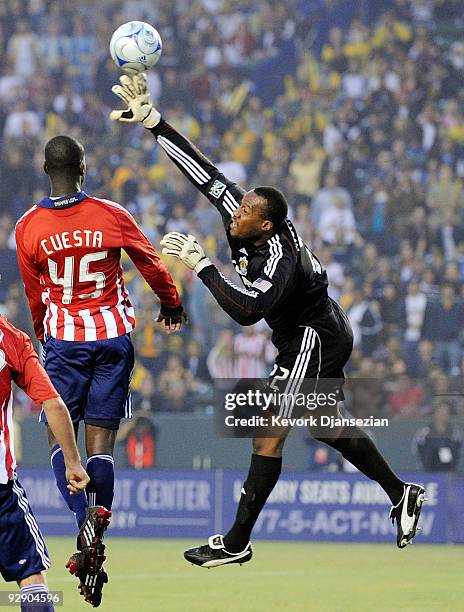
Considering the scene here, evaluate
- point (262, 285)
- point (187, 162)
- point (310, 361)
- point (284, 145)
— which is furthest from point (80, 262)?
point (284, 145)

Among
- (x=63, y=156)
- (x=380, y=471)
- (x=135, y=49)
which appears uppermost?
(x=135, y=49)

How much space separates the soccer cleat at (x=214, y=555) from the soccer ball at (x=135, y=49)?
3212mm

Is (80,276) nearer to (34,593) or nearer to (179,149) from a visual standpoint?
(179,149)

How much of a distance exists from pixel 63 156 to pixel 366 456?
2.77 metres

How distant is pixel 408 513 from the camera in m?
8.77

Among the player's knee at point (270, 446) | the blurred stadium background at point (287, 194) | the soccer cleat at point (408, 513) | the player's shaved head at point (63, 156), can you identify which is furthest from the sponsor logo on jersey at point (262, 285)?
the blurred stadium background at point (287, 194)

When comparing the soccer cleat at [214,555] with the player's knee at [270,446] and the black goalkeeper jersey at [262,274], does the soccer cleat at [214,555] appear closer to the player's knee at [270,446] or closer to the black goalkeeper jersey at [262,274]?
the player's knee at [270,446]

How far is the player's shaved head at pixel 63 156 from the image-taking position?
25.7ft

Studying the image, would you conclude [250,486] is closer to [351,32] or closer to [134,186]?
[134,186]

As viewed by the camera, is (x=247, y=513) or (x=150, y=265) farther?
(x=247, y=513)

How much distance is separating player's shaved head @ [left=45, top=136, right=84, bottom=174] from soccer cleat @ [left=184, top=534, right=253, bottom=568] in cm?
249

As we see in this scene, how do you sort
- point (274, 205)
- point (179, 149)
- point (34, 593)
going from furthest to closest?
point (179, 149), point (274, 205), point (34, 593)

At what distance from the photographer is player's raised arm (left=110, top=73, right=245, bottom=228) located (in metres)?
8.90

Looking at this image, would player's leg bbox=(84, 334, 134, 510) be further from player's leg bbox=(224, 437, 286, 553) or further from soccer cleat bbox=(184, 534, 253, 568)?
player's leg bbox=(224, 437, 286, 553)
